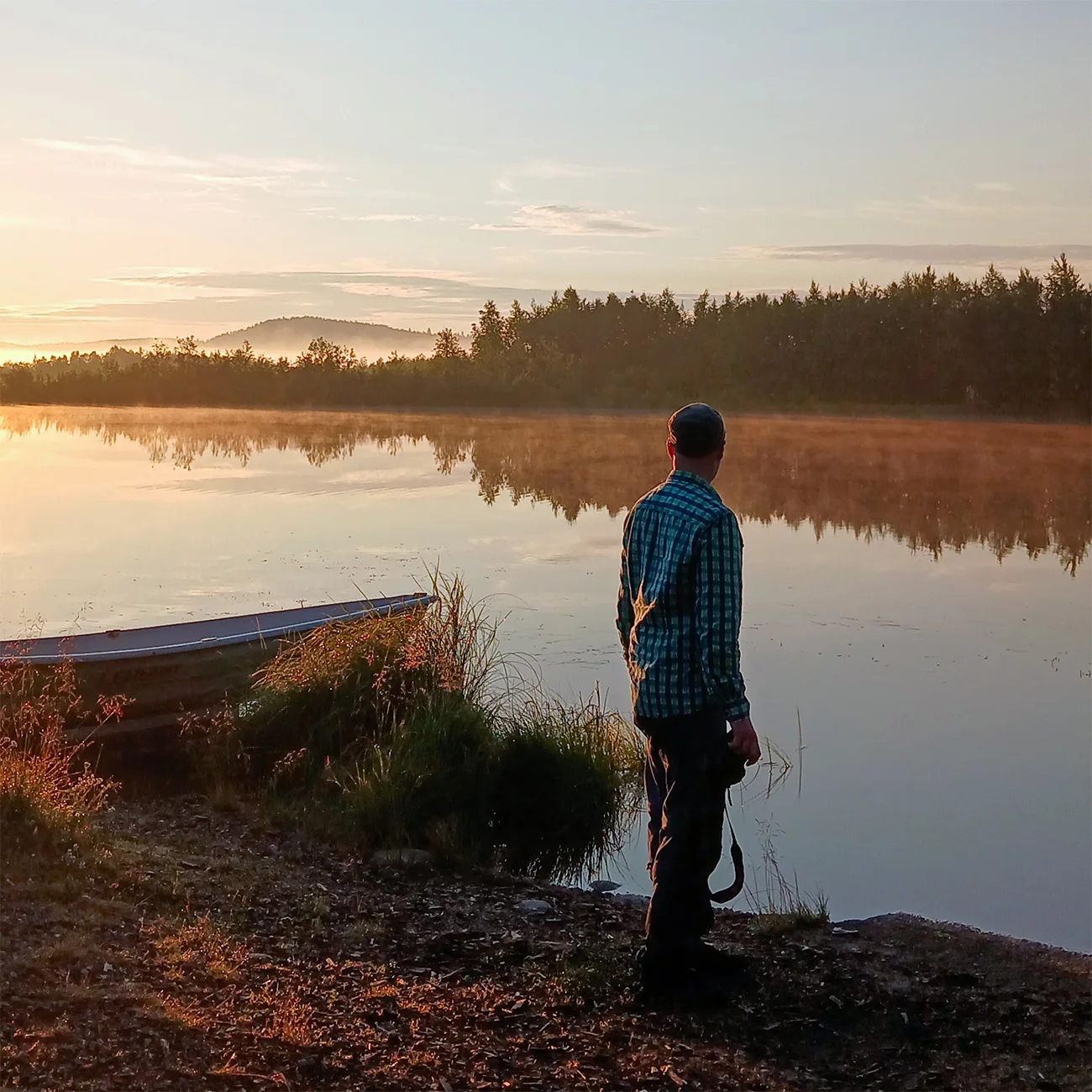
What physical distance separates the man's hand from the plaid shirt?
3 centimetres

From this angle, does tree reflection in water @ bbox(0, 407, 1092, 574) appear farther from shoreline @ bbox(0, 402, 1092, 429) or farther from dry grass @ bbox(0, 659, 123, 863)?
Result: dry grass @ bbox(0, 659, 123, 863)

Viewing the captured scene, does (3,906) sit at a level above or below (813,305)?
below

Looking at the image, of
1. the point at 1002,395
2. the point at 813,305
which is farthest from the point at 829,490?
the point at 813,305

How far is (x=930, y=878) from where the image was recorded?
280 inches

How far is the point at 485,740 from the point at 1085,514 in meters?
18.8

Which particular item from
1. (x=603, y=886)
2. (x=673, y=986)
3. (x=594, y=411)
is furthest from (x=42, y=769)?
(x=594, y=411)

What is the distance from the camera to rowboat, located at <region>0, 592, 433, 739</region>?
8.65 metres

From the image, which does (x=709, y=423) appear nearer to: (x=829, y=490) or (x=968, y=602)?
(x=968, y=602)

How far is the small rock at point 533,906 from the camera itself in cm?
608

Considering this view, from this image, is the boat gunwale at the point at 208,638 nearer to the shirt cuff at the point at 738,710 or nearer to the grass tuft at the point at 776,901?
the grass tuft at the point at 776,901

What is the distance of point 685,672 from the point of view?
452cm

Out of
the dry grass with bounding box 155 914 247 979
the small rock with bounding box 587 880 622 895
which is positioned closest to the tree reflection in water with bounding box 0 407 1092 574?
the small rock with bounding box 587 880 622 895

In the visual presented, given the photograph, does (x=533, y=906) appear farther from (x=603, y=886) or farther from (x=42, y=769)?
(x=42, y=769)

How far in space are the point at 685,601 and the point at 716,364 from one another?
190 feet
